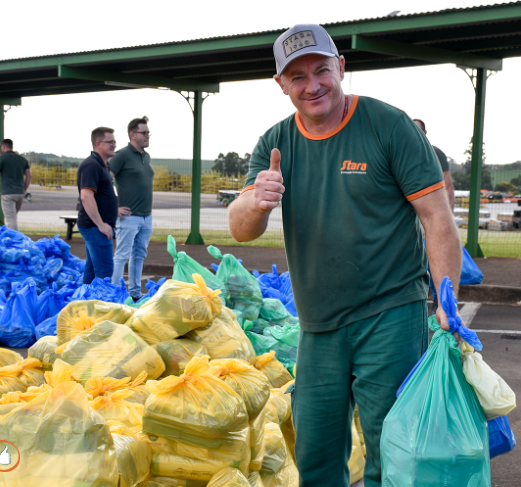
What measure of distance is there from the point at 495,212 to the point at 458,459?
12.6 metres

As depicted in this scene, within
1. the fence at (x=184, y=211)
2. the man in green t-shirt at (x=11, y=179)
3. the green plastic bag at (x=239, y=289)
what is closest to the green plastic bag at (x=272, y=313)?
the green plastic bag at (x=239, y=289)

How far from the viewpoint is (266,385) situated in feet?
8.94

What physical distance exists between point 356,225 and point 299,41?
0.69 metres

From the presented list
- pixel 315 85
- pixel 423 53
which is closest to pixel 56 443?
pixel 315 85

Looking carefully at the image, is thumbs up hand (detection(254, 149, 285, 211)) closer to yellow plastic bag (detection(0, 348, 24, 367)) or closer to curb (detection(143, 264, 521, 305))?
yellow plastic bag (detection(0, 348, 24, 367))

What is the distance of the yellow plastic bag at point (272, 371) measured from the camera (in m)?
3.73

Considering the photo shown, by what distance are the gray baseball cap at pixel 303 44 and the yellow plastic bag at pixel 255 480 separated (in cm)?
164

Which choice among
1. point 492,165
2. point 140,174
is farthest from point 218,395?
point 492,165

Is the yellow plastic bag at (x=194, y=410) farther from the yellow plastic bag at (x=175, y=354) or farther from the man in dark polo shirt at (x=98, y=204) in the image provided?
the man in dark polo shirt at (x=98, y=204)

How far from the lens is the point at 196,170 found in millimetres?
13773

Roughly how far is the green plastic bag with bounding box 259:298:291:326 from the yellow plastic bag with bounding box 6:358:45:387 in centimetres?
185

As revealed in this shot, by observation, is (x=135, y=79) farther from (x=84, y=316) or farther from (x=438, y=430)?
(x=438, y=430)

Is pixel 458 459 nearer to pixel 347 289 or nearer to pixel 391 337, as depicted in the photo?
pixel 391 337

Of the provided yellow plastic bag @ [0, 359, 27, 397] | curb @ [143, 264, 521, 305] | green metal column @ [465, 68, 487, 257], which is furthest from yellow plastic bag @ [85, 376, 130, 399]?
green metal column @ [465, 68, 487, 257]
